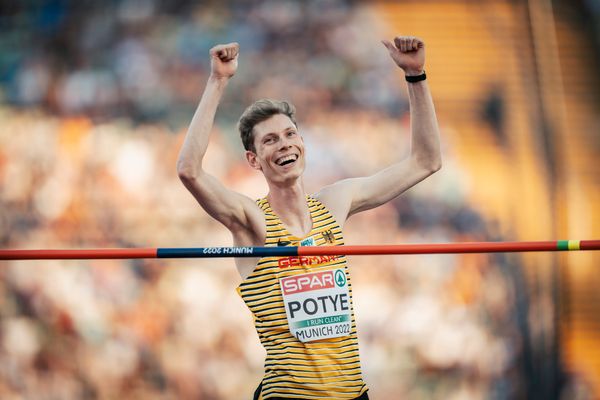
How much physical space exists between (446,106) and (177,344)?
2.64 meters

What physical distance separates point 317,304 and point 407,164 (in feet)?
2.38

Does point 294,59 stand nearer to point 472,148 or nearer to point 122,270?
point 472,148

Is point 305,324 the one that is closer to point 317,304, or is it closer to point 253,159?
point 317,304

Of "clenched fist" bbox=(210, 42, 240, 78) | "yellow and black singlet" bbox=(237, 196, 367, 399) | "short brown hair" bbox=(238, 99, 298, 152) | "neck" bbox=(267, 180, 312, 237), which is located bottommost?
"yellow and black singlet" bbox=(237, 196, 367, 399)

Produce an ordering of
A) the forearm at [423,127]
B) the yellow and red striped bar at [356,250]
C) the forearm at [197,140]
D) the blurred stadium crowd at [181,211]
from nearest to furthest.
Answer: the forearm at [197,140], the yellow and red striped bar at [356,250], the forearm at [423,127], the blurred stadium crowd at [181,211]

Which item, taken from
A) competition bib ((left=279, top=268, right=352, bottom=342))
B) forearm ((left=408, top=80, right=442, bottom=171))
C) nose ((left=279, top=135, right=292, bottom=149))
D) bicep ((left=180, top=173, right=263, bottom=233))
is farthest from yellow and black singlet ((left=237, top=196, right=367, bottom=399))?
forearm ((left=408, top=80, right=442, bottom=171))

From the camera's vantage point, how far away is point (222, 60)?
3.12 m

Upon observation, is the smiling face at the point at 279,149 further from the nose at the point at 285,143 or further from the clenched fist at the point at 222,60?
the clenched fist at the point at 222,60

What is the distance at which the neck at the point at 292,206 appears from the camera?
335 cm

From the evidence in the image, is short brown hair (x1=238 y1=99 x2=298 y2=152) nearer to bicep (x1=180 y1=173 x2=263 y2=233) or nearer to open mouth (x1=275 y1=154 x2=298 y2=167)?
open mouth (x1=275 y1=154 x2=298 y2=167)

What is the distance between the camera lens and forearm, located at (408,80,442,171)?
11.1 feet

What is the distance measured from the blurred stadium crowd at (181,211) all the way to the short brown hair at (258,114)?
2.78 meters

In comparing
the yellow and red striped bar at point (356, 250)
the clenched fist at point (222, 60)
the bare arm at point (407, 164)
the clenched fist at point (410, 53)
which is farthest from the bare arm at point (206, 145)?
the clenched fist at point (410, 53)

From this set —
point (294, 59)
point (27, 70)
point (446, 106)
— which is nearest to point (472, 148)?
point (446, 106)
